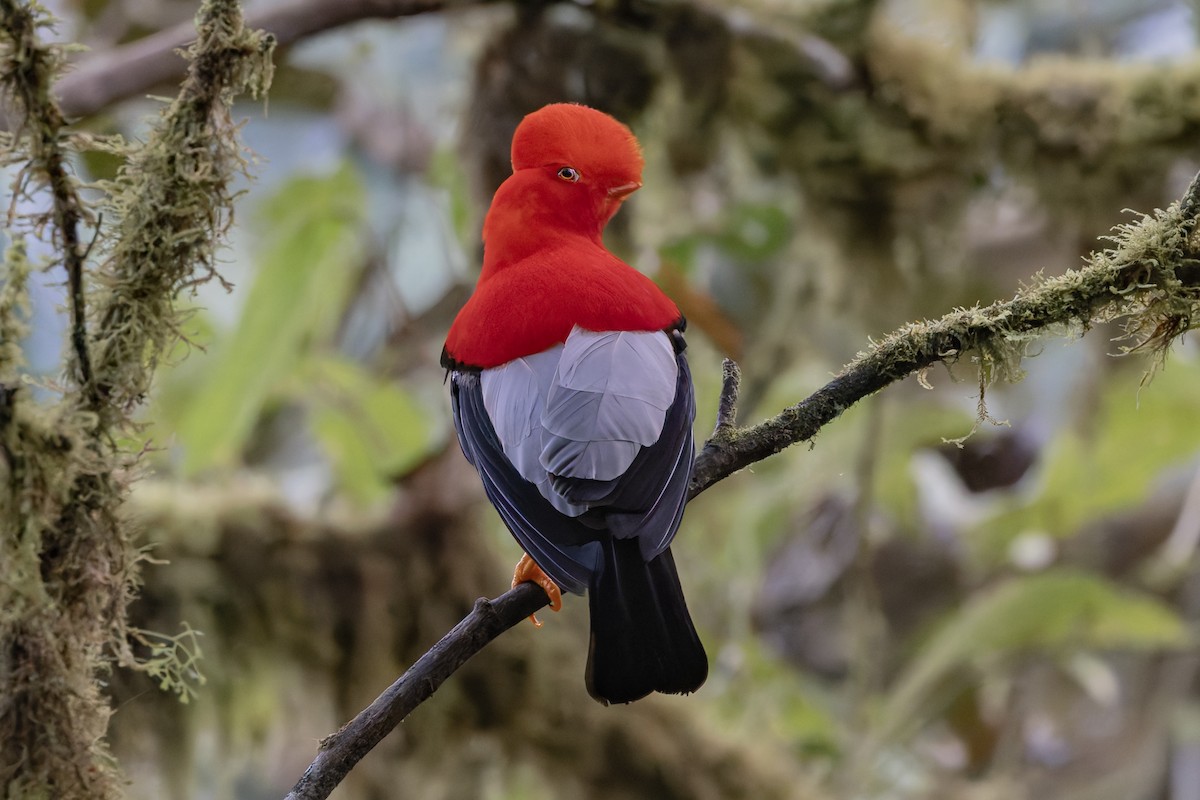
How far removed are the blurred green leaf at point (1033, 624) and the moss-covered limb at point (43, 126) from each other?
2386 mm

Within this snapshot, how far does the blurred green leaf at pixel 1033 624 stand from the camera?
2707 mm

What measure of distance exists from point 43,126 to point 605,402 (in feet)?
1.65

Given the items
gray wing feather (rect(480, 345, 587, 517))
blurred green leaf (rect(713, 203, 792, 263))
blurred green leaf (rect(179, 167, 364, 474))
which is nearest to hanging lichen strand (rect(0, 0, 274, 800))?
gray wing feather (rect(480, 345, 587, 517))

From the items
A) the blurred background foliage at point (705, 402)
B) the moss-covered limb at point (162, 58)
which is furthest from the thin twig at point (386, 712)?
the moss-covered limb at point (162, 58)

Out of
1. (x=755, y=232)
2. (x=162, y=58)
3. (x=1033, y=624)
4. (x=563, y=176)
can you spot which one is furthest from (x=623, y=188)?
(x=1033, y=624)

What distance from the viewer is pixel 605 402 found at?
1045 millimetres

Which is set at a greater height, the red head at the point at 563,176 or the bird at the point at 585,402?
the red head at the point at 563,176

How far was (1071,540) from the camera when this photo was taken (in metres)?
3.69

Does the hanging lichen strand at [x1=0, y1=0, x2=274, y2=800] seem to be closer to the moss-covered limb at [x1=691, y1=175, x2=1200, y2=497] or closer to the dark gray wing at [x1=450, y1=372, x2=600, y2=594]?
the dark gray wing at [x1=450, y1=372, x2=600, y2=594]

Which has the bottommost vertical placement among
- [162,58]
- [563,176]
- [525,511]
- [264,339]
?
[525,511]

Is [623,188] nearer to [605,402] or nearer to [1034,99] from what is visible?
[605,402]

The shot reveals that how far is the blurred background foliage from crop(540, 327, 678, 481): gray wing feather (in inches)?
25.5

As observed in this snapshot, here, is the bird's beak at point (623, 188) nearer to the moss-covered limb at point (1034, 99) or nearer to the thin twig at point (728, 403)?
the thin twig at point (728, 403)

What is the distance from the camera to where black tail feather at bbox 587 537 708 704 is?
32.9 inches
